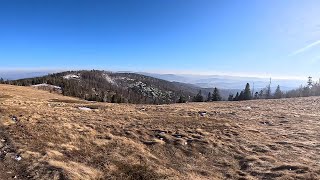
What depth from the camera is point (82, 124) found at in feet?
89.2

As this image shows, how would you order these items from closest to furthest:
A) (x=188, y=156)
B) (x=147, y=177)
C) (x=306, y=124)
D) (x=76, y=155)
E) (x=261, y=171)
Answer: (x=147, y=177) < (x=261, y=171) < (x=76, y=155) < (x=188, y=156) < (x=306, y=124)

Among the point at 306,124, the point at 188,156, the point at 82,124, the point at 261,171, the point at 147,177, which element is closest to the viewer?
the point at 147,177

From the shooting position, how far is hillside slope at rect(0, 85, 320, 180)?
16891mm

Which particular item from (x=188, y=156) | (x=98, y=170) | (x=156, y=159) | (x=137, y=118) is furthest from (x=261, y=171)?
(x=137, y=118)

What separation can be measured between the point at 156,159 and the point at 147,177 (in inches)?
125

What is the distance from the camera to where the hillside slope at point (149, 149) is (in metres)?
16.9

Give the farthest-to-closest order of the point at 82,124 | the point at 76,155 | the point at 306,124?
the point at 306,124 < the point at 82,124 < the point at 76,155

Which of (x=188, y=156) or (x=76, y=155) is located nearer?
(x=76, y=155)

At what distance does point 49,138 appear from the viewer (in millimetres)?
21766

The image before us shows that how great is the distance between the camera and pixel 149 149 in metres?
21.8

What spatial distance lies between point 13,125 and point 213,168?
17098 mm

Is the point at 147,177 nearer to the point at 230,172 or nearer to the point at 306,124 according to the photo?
the point at 230,172

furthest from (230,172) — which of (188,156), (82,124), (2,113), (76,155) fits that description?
(2,113)

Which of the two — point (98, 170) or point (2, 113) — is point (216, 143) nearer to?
point (98, 170)
